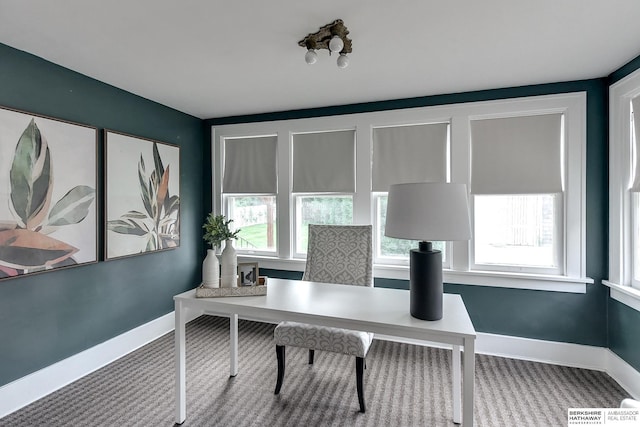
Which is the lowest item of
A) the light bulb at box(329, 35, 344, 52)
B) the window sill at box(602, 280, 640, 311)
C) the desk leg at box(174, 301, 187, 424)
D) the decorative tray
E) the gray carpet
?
the gray carpet

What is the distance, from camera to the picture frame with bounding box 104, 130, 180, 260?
2703 mm

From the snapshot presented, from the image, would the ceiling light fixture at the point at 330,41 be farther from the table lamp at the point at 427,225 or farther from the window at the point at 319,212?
the window at the point at 319,212

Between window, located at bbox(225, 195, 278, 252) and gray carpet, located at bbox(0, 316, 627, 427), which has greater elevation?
window, located at bbox(225, 195, 278, 252)

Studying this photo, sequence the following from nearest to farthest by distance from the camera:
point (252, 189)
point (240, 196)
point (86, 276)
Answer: point (86, 276)
point (252, 189)
point (240, 196)

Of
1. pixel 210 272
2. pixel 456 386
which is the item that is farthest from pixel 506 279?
pixel 210 272

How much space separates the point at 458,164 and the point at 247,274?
6.98 feet

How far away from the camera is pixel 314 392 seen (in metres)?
2.26

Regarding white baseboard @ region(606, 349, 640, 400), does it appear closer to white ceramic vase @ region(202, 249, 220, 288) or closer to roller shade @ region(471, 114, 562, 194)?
roller shade @ region(471, 114, 562, 194)

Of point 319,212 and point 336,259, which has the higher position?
point 319,212

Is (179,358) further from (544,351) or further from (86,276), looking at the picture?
(544,351)

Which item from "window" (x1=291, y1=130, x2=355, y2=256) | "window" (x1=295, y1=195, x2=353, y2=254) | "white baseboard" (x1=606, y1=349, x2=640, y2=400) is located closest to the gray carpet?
"white baseboard" (x1=606, y1=349, x2=640, y2=400)

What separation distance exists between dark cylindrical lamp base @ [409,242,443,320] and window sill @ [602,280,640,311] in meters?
1.72

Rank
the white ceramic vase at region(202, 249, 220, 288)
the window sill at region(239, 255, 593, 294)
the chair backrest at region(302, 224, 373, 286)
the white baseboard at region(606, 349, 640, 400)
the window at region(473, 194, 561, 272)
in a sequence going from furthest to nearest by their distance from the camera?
1. the window at region(473, 194, 561, 272)
2. the window sill at region(239, 255, 593, 294)
3. the chair backrest at region(302, 224, 373, 286)
4. the white baseboard at region(606, 349, 640, 400)
5. the white ceramic vase at region(202, 249, 220, 288)

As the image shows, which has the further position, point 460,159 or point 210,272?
point 460,159
